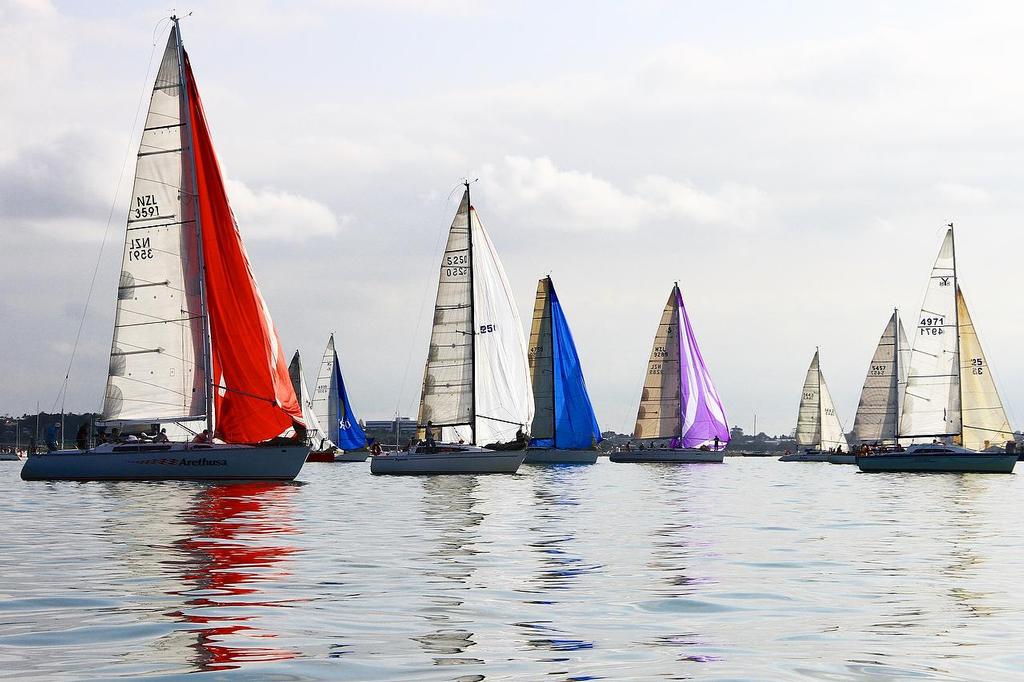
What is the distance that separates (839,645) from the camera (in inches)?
402

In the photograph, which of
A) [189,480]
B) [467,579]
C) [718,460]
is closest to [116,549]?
[467,579]

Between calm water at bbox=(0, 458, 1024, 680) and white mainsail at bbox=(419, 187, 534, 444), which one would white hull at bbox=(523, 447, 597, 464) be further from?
calm water at bbox=(0, 458, 1024, 680)

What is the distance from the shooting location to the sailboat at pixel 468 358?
53.9 m

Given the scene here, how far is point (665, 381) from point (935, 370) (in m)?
28.2

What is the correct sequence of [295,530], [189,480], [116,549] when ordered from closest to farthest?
1. [116,549]
2. [295,530]
3. [189,480]

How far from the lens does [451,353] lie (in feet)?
177

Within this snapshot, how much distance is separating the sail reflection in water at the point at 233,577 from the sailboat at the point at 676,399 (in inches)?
2474

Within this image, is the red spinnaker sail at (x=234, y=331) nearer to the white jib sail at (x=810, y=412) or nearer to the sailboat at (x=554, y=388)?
the sailboat at (x=554, y=388)

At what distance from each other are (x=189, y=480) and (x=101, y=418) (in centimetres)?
454

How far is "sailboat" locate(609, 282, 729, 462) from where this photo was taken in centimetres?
8906

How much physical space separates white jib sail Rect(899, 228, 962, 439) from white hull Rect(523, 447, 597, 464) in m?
21.7

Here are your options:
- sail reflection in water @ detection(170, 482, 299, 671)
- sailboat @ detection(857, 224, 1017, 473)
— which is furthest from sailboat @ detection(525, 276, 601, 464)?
sail reflection in water @ detection(170, 482, 299, 671)

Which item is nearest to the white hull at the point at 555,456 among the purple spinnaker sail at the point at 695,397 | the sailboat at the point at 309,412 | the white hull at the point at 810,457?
Answer: the purple spinnaker sail at the point at 695,397

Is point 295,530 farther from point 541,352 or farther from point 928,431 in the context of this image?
point 541,352
